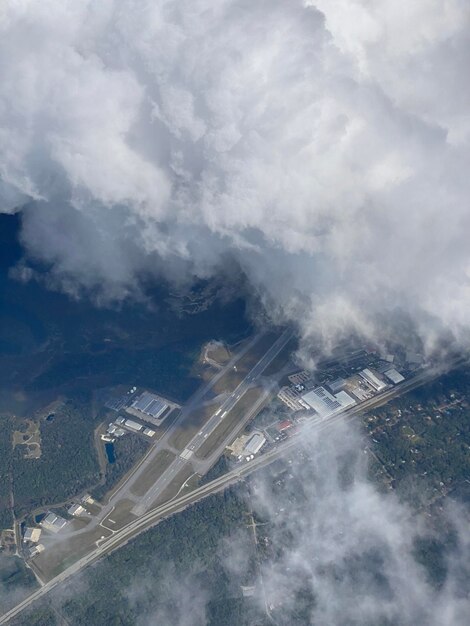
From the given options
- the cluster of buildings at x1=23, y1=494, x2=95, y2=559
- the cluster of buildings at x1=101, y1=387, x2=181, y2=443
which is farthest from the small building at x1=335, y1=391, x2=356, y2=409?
the cluster of buildings at x1=23, y1=494, x2=95, y2=559

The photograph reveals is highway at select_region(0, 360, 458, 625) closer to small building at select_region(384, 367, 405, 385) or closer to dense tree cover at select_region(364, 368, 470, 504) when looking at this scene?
small building at select_region(384, 367, 405, 385)

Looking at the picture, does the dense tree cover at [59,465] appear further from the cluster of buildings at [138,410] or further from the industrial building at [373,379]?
the industrial building at [373,379]

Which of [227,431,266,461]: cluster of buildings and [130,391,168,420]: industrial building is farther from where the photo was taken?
[130,391,168,420]: industrial building

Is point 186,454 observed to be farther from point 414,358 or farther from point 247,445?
point 414,358

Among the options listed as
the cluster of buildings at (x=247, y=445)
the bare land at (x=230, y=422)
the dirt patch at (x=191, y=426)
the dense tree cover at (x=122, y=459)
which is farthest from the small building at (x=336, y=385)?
the dense tree cover at (x=122, y=459)

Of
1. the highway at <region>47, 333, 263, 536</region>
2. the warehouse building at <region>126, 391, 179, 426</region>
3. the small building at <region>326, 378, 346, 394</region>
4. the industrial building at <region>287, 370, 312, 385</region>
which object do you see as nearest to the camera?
the highway at <region>47, 333, 263, 536</region>

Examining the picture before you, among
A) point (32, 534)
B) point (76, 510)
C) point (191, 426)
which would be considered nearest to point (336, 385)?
point (191, 426)

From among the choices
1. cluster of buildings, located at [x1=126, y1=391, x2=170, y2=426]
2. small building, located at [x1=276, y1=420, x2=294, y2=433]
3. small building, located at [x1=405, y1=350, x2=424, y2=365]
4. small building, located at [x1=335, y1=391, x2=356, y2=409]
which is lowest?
cluster of buildings, located at [x1=126, y1=391, x2=170, y2=426]

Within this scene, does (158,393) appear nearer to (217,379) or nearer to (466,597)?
(217,379)
